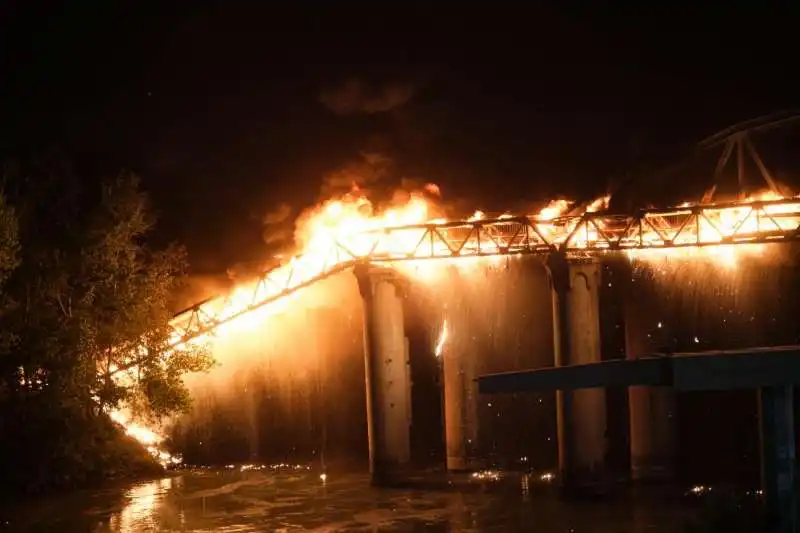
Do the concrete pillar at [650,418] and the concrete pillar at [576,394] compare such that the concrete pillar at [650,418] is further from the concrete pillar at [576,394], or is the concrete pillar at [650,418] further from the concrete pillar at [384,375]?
the concrete pillar at [384,375]

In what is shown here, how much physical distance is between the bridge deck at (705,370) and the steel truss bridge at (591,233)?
12.8 metres

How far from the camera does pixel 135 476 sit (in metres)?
46.2

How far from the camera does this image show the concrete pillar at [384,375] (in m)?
40.2

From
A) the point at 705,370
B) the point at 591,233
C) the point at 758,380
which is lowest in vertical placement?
the point at 758,380

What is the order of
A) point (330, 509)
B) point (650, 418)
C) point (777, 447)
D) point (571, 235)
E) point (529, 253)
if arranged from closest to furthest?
point (777, 447), point (330, 509), point (571, 235), point (529, 253), point (650, 418)

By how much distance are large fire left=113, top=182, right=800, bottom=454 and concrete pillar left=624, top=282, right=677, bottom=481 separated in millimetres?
2373

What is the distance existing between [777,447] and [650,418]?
49.2 feet

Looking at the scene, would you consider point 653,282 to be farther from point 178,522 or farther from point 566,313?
point 178,522

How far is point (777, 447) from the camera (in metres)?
23.7

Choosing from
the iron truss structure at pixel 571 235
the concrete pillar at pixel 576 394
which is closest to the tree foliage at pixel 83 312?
the iron truss structure at pixel 571 235

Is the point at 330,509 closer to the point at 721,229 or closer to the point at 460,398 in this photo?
the point at 460,398

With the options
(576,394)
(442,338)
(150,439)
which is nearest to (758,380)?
(576,394)

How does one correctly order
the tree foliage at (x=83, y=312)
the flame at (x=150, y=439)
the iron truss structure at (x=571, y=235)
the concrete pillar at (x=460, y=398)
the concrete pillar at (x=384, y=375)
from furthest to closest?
the flame at (x=150, y=439), the tree foliage at (x=83, y=312), the concrete pillar at (x=460, y=398), the concrete pillar at (x=384, y=375), the iron truss structure at (x=571, y=235)

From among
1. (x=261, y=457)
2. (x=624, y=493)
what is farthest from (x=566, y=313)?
(x=261, y=457)
